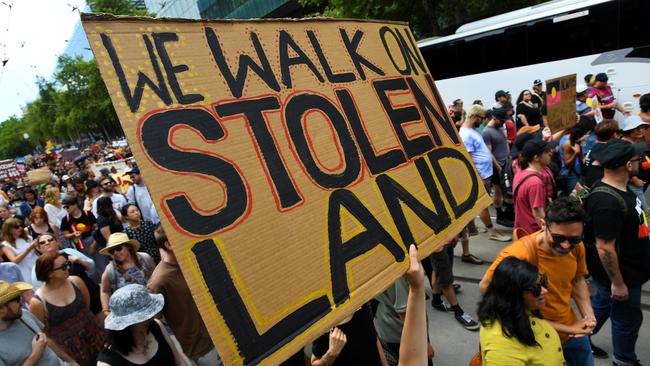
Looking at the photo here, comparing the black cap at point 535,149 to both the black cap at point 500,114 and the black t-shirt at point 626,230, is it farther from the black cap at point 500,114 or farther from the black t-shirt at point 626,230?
the black cap at point 500,114

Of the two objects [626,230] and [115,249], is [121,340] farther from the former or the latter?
[626,230]

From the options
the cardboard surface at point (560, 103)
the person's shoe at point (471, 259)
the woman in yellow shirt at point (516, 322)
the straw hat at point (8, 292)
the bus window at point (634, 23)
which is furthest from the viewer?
the bus window at point (634, 23)

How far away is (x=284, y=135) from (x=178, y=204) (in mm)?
515

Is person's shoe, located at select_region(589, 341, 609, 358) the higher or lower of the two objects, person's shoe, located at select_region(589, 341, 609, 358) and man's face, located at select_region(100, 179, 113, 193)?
the lower

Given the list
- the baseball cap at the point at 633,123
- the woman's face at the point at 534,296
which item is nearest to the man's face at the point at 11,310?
the woman's face at the point at 534,296

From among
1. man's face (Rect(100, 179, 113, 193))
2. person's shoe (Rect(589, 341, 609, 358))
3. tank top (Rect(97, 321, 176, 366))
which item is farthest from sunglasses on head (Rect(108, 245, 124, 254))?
person's shoe (Rect(589, 341, 609, 358))

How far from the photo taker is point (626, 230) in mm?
2863

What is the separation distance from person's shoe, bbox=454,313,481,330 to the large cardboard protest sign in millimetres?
2389

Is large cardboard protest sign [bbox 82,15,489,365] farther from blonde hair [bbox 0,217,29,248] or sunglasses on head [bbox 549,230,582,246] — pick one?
blonde hair [bbox 0,217,29,248]

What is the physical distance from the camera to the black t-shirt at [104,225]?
202 inches

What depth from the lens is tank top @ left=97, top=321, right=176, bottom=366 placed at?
2.27 meters

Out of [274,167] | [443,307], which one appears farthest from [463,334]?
[274,167]

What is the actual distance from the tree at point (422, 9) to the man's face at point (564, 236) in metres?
15.5

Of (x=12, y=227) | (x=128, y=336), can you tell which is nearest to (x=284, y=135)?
(x=128, y=336)
